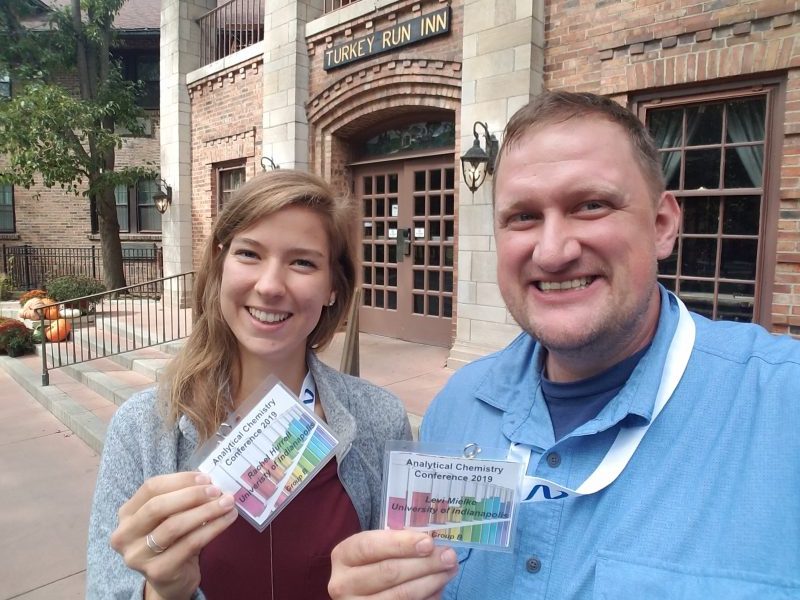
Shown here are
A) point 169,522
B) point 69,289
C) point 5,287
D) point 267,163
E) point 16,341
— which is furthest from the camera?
point 5,287

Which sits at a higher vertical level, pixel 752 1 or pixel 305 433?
pixel 752 1

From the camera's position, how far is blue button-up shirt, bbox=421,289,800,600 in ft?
3.24

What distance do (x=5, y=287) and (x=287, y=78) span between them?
1112cm

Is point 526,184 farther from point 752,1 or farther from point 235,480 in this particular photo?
point 752,1

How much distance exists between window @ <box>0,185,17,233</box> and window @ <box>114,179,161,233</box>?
3.21 metres

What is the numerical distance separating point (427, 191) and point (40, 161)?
9039 millimetres

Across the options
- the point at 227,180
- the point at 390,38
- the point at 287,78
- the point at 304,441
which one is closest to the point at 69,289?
the point at 227,180

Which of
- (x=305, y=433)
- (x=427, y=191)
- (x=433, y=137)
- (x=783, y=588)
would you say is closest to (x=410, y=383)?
(x=427, y=191)

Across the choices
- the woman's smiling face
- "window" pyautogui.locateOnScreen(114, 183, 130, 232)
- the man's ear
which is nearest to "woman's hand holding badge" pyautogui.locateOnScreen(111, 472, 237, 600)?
the woman's smiling face

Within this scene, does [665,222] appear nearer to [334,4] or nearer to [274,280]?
[274,280]

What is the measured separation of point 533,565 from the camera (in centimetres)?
115

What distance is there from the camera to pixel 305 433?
1.36 m

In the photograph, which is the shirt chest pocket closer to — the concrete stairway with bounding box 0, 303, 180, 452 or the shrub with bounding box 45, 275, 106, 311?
the concrete stairway with bounding box 0, 303, 180, 452

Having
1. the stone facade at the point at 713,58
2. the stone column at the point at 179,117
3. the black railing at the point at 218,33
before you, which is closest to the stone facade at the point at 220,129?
the stone column at the point at 179,117
